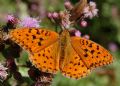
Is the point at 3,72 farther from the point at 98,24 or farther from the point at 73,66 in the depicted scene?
the point at 98,24

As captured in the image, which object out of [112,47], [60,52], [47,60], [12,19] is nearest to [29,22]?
[12,19]

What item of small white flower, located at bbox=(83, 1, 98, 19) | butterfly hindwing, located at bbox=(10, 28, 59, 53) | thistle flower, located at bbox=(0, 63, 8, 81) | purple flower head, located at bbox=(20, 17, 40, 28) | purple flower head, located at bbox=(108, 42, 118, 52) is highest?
small white flower, located at bbox=(83, 1, 98, 19)

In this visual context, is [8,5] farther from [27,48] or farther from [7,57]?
[27,48]

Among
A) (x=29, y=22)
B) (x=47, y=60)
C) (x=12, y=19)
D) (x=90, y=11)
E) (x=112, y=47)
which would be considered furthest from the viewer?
(x=112, y=47)

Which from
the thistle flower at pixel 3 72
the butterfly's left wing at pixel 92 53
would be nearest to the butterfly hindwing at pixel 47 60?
the butterfly's left wing at pixel 92 53

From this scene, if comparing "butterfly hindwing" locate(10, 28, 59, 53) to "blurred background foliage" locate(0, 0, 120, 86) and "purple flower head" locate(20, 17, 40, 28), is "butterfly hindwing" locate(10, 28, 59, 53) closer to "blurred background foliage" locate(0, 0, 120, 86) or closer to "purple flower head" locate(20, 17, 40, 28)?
"purple flower head" locate(20, 17, 40, 28)

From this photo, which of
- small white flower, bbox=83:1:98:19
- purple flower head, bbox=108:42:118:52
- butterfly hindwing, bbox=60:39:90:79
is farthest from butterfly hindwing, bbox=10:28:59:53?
purple flower head, bbox=108:42:118:52

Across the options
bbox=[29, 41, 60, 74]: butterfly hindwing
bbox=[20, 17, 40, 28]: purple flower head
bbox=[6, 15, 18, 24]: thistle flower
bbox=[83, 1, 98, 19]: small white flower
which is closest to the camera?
bbox=[29, 41, 60, 74]: butterfly hindwing

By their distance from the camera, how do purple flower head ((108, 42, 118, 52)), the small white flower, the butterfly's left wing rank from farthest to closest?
1. purple flower head ((108, 42, 118, 52))
2. the small white flower
3. the butterfly's left wing
